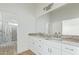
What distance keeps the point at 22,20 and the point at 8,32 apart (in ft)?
0.79

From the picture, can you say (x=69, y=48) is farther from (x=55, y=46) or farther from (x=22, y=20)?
(x=22, y=20)

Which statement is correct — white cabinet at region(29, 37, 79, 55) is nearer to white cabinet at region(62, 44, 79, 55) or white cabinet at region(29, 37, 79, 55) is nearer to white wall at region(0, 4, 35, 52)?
white cabinet at region(62, 44, 79, 55)

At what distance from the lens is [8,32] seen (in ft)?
4.85

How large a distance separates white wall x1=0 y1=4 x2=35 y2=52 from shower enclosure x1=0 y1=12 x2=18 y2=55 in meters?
0.05

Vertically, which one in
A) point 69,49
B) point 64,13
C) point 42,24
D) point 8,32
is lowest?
point 69,49

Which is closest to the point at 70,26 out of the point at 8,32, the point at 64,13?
the point at 64,13

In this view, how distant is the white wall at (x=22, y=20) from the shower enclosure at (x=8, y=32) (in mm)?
52

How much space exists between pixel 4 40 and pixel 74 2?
3.45ft

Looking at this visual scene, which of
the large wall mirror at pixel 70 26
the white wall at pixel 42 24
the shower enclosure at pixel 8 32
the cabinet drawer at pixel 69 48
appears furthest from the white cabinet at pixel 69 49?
the shower enclosure at pixel 8 32

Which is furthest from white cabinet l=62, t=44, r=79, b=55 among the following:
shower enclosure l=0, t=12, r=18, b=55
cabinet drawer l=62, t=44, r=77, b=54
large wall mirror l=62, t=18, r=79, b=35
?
shower enclosure l=0, t=12, r=18, b=55

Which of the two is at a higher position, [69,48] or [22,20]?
[22,20]

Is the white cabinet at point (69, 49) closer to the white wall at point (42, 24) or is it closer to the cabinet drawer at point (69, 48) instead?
the cabinet drawer at point (69, 48)

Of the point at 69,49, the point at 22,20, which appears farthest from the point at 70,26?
the point at 22,20
